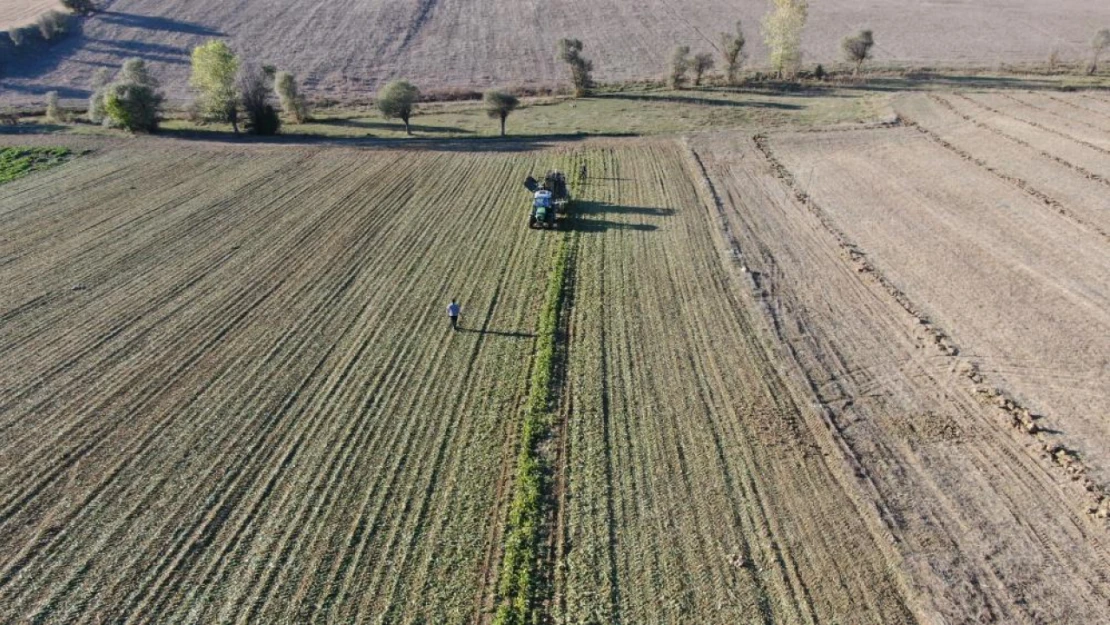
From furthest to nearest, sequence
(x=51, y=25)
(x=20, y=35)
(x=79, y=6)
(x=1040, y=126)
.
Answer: (x=79, y=6) < (x=51, y=25) < (x=20, y=35) < (x=1040, y=126)

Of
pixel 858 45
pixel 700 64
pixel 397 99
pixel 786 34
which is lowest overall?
pixel 397 99

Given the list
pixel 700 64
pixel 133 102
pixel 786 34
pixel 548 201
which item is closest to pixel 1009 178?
pixel 548 201

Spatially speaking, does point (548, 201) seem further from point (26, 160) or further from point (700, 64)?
point (700, 64)

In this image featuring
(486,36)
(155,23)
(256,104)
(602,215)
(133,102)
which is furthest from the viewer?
(155,23)

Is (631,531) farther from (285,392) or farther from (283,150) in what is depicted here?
(283,150)

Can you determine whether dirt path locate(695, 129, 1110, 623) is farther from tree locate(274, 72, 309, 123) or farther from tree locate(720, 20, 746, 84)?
tree locate(274, 72, 309, 123)

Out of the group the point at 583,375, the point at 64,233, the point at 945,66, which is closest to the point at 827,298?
the point at 583,375

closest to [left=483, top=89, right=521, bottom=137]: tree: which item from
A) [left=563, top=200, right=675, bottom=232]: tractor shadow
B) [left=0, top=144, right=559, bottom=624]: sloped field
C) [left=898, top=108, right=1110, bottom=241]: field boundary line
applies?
[left=0, top=144, right=559, bottom=624]: sloped field
